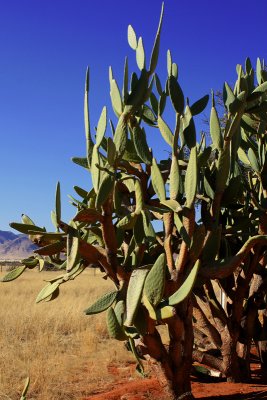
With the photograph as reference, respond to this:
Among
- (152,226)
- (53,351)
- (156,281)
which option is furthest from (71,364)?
(156,281)

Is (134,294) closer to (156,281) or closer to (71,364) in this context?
(156,281)

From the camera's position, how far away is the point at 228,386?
4.11 meters

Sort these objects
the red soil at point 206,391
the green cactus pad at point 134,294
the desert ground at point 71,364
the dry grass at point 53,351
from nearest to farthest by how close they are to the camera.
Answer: the green cactus pad at point 134,294 < the red soil at point 206,391 < the desert ground at point 71,364 < the dry grass at point 53,351

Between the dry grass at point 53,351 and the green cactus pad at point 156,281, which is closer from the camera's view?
the green cactus pad at point 156,281

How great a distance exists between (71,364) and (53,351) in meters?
0.83

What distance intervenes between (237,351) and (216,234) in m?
1.72

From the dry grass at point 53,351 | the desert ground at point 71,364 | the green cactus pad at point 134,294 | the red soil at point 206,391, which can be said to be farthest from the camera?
the dry grass at point 53,351

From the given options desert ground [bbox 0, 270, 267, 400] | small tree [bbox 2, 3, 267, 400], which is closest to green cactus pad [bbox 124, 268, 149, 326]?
small tree [bbox 2, 3, 267, 400]

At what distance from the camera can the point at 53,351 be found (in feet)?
23.1

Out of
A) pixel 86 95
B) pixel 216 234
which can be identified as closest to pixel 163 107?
pixel 86 95

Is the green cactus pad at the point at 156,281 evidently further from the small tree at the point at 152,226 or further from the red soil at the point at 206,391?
the red soil at the point at 206,391

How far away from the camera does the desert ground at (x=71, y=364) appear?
13.6 feet

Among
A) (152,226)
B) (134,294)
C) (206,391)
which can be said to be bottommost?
(206,391)

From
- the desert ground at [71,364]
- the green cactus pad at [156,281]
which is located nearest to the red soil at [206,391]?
the desert ground at [71,364]
